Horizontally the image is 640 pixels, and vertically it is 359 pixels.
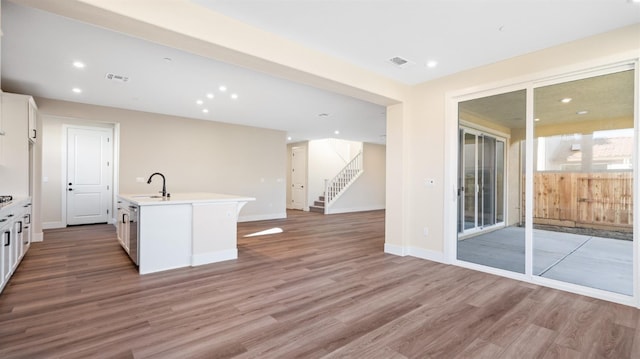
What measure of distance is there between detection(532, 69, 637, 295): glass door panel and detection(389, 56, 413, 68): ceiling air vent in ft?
5.19

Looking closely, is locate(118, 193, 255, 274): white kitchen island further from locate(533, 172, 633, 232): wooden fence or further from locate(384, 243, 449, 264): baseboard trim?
locate(533, 172, 633, 232): wooden fence

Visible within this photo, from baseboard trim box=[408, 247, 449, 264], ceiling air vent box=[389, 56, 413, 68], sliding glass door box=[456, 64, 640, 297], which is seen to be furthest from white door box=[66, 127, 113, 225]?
sliding glass door box=[456, 64, 640, 297]

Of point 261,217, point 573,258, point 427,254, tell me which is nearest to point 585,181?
point 573,258

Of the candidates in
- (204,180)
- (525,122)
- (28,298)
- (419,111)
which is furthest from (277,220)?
(525,122)

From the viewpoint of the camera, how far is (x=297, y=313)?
8.97 feet

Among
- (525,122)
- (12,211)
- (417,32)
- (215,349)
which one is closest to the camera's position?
(215,349)

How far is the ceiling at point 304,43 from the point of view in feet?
8.91

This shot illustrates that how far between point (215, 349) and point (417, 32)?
3.37 metres

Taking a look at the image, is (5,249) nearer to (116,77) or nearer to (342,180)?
(116,77)

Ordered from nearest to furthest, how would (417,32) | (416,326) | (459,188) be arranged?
(416,326)
(417,32)
(459,188)

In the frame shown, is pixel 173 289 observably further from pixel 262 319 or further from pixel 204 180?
pixel 204 180

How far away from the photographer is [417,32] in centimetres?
312

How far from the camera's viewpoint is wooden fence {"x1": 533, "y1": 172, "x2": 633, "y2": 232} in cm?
327

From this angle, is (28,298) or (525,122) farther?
(525,122)
